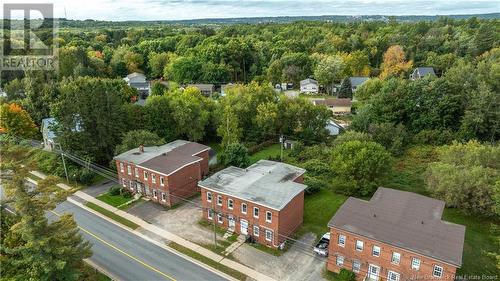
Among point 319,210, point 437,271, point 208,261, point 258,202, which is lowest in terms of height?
point 208,261

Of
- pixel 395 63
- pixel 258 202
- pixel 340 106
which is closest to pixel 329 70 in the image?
pixel 340 106

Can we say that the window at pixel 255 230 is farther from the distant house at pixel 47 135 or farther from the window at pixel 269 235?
the distant house at pixel 47 135

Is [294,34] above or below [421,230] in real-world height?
above

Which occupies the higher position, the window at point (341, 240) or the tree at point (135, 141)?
the tree at point (135, 141)

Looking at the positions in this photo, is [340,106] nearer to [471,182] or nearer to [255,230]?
[471,182]

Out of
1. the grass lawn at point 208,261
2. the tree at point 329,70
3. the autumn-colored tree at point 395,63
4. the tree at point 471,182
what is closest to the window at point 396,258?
the grass lawn at point 208,261

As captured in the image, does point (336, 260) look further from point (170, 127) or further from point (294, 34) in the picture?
point (294, 34)

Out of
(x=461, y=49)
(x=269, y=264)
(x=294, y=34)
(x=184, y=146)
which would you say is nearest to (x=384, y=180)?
(x=269, y=264)
